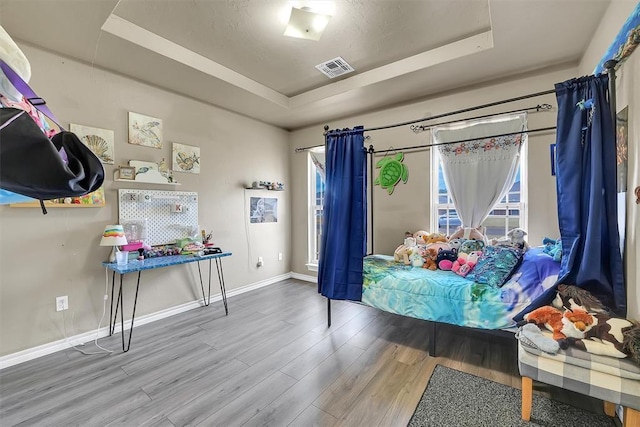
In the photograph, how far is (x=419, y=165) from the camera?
11.4 feet

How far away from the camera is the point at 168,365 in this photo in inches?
85.6

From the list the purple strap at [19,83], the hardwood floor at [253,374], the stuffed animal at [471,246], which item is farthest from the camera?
the stuffed animal at [471,246]

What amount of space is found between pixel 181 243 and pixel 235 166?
133 centimetres

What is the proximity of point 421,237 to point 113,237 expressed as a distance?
10.5 ft

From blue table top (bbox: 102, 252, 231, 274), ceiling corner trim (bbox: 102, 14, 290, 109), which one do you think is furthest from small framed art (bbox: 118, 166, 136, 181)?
ceiling corner trim (bbox: 102, 14, 290, 109)

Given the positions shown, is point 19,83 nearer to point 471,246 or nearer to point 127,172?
point 127,172

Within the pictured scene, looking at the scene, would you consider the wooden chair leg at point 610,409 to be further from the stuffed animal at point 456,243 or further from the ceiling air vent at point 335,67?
the ceiling air vent at point 335,67

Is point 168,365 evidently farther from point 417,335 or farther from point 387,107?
point 387,107

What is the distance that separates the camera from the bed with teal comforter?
194 cm

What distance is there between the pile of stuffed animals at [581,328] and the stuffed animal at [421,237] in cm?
145

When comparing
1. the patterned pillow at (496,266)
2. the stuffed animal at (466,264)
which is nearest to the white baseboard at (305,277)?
the stuffed animal at (466,264)

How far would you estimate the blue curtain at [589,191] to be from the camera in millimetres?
1598

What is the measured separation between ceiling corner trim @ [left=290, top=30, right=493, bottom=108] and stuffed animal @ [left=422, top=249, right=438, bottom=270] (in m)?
1.87

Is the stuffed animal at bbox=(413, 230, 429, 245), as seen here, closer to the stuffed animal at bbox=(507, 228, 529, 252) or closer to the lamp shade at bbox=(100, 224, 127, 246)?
the stuffed animal at bbox=(507, 228, 529, 252)
